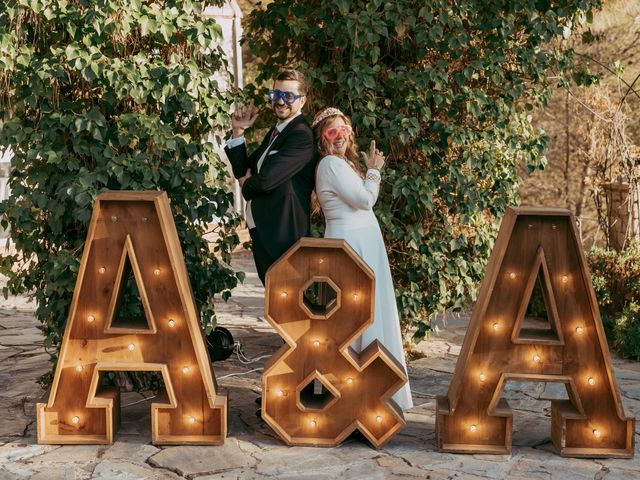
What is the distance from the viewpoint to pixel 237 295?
8852 millimetres

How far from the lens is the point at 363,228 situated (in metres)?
4.80

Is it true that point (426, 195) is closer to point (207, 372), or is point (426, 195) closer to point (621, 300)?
point (207, 372)

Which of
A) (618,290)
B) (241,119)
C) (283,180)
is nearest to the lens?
(283,180)

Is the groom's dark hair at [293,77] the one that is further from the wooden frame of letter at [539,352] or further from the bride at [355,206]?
the wooden frame of letter at [539,352]

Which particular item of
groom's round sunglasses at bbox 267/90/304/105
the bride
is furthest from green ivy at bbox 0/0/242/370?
the bride

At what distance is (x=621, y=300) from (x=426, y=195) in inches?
99.9

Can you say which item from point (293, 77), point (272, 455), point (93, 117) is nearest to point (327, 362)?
point (272, 455)

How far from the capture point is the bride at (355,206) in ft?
15.4

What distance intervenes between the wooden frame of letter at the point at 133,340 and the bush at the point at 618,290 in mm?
3527

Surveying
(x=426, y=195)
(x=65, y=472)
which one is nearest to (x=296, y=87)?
(x=426, y=195)

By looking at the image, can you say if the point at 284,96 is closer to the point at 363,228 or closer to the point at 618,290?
the point at 363,228

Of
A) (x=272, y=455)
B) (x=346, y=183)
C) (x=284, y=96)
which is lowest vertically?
(x=272, y=455)

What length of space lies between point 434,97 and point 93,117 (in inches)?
78.2

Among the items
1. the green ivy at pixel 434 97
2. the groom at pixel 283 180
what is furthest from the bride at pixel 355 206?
the green ivy at pixel 434 97
